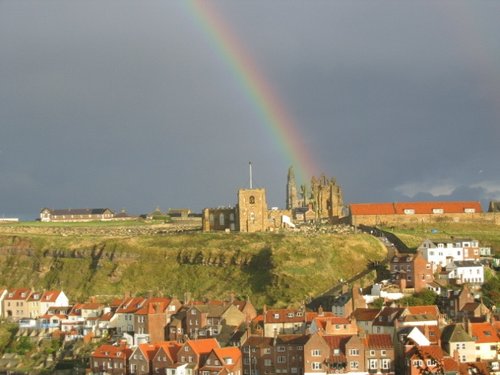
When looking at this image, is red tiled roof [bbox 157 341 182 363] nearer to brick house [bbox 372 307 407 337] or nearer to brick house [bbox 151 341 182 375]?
brick house [bbox 151 341 182 375]

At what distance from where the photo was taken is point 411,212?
114875 mm

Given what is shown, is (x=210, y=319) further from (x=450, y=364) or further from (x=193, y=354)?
(x=450, y=364)

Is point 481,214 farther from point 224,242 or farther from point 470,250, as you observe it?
point 224,242

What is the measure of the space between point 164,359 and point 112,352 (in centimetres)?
585

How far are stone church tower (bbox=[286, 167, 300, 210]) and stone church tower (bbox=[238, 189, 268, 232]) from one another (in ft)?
221

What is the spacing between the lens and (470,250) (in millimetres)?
86500

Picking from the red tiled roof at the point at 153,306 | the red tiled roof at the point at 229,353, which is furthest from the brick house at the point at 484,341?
the red tiled roof at the point at 153,306

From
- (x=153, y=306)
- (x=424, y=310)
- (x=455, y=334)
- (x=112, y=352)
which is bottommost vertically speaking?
(x=112, y=352)

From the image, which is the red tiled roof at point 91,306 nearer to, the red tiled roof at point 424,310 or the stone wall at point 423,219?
the red tiled roof at point 424,310

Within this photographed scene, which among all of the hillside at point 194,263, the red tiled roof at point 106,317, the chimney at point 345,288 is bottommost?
the red tiled roof at point 106,317

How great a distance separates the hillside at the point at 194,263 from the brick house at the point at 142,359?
60.9 feet

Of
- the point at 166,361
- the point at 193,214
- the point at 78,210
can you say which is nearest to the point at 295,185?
the point at 193,214

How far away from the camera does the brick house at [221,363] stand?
185ft

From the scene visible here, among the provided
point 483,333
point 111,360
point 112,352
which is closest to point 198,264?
point 112,352
